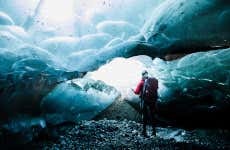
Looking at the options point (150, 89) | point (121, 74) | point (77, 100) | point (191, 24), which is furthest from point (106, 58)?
point (191, 24)

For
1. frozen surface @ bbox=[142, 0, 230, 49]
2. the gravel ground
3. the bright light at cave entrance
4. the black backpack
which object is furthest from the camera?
the bright light at cave entrance

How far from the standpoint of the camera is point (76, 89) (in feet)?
24.7

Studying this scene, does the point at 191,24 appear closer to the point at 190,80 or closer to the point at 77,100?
the point at 190,80

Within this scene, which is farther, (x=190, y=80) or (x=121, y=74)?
(x=121, y=74)

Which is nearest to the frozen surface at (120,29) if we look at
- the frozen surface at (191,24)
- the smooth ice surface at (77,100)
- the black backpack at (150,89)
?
the frozen surface at (191,24)

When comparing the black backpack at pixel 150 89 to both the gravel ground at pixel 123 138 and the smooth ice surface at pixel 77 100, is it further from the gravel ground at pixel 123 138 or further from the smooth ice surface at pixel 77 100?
the smooth ice surface at pixel 77 100

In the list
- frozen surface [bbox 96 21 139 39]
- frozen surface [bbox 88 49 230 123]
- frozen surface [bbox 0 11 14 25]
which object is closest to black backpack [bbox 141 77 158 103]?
frozen surface [bbox 88 49 230 123]

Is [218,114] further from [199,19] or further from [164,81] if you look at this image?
[199,19]

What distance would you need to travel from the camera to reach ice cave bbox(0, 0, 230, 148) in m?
6.42

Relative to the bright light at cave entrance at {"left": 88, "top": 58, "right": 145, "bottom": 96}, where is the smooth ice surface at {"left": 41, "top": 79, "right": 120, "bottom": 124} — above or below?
below

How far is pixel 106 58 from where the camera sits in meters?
6.74

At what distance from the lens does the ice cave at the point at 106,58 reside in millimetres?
6422

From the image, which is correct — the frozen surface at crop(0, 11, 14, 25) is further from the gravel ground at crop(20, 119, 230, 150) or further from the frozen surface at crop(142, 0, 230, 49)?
the frozen surface at crop(142, 0, 230, 49)

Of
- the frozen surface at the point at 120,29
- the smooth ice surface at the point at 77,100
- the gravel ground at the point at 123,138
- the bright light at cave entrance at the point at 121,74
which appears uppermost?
the frozen surface at the point at 120,29
